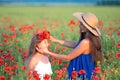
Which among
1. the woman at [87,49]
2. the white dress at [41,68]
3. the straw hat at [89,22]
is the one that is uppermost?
the straw hat at [89,22]

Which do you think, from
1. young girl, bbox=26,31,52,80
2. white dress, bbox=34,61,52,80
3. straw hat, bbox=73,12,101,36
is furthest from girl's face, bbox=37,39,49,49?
straw hat, bbox=73,12,101,36

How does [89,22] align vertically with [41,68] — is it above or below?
above

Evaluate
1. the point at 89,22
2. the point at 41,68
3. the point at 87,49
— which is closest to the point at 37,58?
the point at 41,68

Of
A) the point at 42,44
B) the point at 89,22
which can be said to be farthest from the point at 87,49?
the point at 42,44

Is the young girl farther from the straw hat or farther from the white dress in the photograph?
the straw hat

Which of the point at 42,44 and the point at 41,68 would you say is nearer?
the point at 42,44

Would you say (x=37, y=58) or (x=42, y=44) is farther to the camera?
(x=37, y=58)

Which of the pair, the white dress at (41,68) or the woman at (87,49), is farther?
the white dress at (41,68)

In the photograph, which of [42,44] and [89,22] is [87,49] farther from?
[42,44]

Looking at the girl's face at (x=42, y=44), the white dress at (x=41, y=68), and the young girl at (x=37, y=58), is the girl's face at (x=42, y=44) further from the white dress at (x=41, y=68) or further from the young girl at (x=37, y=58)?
the white dress at (x=41, y=68)

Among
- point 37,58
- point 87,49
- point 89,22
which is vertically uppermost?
point 89,22

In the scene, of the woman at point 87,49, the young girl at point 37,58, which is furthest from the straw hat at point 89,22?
the young girl at point 37,58

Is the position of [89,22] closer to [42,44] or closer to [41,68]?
[42,44]

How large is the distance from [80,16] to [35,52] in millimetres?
705
